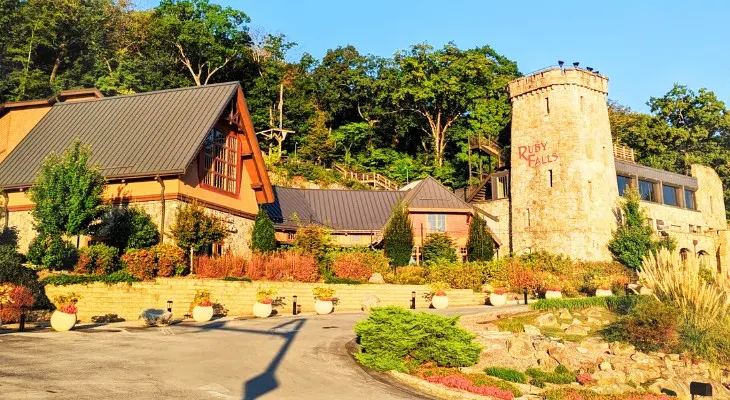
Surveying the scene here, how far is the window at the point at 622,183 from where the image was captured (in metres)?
51.9

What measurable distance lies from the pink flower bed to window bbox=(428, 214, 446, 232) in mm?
29174

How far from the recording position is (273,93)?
67875mm

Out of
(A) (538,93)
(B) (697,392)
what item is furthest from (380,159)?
(B) (697,392)

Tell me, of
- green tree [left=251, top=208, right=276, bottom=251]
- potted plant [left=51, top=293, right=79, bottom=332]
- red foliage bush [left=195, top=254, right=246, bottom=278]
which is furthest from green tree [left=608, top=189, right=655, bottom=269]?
potted plant [left=51, top=293, right=79, bottom=332]

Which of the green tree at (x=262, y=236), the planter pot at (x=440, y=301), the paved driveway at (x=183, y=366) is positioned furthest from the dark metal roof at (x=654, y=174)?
the paved driveway at (x=183, y=366)

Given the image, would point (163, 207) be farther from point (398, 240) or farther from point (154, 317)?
point (398, 240)

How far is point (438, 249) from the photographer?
41656 mm

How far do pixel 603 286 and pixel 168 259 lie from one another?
2245cm

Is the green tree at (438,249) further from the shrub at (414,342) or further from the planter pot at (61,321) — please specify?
the planter pot at (61,321)

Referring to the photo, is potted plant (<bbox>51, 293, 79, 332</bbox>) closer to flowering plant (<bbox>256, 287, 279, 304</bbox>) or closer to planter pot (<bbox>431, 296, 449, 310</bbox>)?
flowering plant (<bbox>256, 287, 279, 304</bbox>)

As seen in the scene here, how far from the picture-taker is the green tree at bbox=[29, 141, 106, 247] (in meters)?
26.7

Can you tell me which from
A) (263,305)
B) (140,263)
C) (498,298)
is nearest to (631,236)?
(498,298)

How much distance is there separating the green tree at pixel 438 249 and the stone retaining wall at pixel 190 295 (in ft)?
30.7

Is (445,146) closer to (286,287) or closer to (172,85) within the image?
(172,85)
